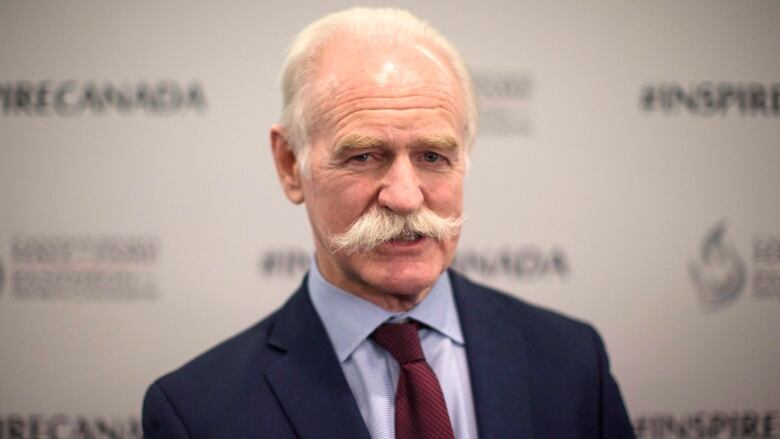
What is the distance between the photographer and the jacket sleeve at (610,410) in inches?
60.4

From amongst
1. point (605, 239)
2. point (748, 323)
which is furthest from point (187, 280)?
point (748, 323)

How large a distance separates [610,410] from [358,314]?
0.65 meters

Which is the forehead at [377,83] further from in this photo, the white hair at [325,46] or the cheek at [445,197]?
the cheek at [445,197]

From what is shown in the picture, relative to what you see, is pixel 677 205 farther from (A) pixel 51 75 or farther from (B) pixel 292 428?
(A) pixel 51 75

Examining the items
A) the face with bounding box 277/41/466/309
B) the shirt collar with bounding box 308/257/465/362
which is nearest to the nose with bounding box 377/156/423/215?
the face with bounding box 277/41/466/309

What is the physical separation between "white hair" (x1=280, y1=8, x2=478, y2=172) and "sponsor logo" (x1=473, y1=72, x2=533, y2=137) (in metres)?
0.87

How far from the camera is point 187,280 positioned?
2330 millimetres

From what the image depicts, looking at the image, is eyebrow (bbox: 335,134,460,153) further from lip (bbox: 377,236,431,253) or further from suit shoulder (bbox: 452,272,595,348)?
suit shoulder (bbox: 452,272,595,348)

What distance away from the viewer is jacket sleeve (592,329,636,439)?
153 centimetres

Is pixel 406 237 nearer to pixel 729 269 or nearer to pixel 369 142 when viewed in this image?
pixel 369 142

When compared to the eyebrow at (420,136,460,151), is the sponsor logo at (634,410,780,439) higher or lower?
lower

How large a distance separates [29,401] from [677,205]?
96.1 inches

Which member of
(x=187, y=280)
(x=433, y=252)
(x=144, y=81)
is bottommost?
(x=187, y=280)

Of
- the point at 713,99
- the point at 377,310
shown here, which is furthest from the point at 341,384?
the point at 713,99
